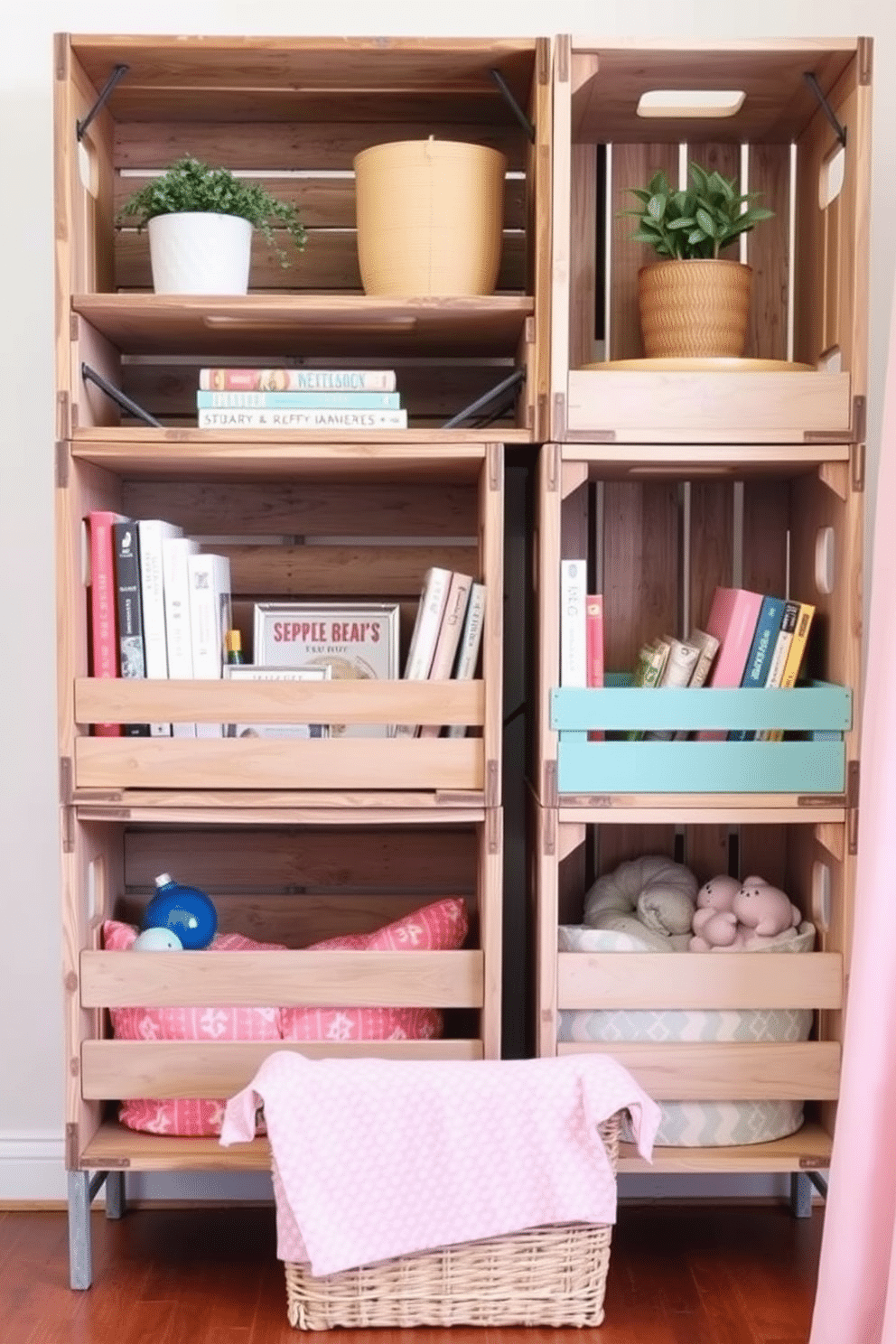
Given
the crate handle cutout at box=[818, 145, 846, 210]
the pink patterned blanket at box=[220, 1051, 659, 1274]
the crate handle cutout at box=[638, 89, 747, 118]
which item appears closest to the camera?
the pink patterned blanket at box=[220, 1051, 659, 1274]

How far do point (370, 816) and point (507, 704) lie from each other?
0.46 metres

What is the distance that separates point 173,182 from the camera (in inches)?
85.7

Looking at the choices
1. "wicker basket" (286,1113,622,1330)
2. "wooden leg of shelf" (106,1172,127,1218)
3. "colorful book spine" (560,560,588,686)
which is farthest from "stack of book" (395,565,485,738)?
"wooden leg of shelf" (106,1172,127,1218)

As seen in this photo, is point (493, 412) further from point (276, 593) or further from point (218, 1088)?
point (218, 1088)

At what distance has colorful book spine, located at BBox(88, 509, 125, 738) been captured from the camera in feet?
7.16

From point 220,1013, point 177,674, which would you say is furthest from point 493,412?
point 220,1013

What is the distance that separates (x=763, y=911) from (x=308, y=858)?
77cm

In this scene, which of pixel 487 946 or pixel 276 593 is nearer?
pixel 487 946

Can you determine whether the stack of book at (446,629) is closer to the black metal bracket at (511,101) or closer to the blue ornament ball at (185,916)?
the blue ornament ball at (185,916)

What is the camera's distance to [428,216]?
2.17 m

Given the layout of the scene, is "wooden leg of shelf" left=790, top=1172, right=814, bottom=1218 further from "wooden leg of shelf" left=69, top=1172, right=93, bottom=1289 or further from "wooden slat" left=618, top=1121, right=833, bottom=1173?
"wooden leg of shelf" left=69, top=1172, right=93, bottom=1289

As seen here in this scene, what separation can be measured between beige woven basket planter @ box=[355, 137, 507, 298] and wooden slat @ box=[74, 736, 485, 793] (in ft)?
2.18

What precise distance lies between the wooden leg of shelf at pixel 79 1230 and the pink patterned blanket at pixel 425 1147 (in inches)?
10.7

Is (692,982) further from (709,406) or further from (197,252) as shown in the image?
(197,252)
